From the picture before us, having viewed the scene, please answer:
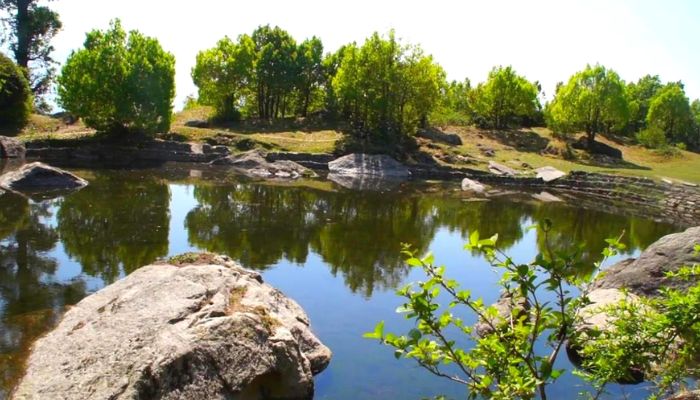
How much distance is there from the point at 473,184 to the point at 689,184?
1765cm

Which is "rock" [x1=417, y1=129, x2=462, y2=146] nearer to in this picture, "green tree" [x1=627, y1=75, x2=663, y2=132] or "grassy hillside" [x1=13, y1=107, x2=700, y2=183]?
"grassy hillside" [x1=13, y1=107, x2=700, y2=183]

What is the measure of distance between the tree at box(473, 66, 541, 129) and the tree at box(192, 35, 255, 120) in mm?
33722

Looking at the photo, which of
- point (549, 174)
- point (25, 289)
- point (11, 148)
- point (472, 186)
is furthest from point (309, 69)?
point (25, 289)

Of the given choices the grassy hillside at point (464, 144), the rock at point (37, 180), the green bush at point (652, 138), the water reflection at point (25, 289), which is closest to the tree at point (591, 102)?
the grassy hillside at point (464, 144)

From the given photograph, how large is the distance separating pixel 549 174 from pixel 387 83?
18522 millimetres

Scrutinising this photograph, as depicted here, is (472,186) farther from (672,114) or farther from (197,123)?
(672,114)

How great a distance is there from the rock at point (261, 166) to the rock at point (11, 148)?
1528 cm

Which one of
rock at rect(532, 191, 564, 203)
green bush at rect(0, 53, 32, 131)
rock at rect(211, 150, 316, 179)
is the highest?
green bush at rect(0, 53, 32, 131)

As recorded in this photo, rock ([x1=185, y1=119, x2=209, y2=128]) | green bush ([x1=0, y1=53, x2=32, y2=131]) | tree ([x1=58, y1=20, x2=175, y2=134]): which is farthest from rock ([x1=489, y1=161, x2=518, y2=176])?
green bush ([x1=0, y1=53, x2=32, y2=131])

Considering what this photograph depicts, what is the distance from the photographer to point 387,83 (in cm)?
5850

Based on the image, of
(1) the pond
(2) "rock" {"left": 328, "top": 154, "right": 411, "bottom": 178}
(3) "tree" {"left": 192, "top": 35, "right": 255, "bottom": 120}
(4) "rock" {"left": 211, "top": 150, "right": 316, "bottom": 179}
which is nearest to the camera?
(1) the pond

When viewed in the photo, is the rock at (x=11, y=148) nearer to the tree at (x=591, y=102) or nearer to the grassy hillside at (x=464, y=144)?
the grassy hillside at (x=464, y=144)

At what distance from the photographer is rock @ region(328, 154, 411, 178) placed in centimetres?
5324

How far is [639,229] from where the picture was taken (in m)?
32.8
